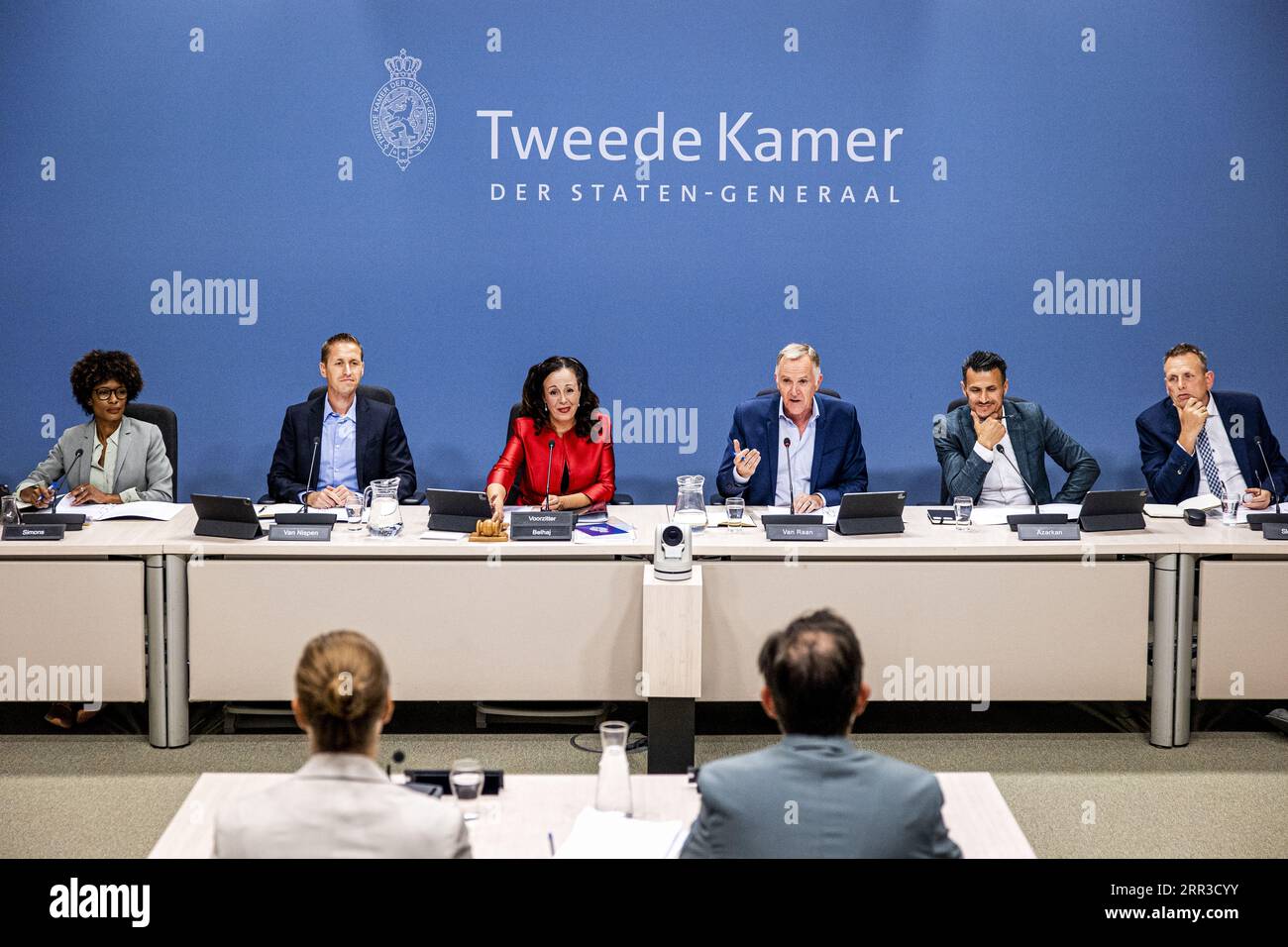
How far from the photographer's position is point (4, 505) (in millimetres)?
4020

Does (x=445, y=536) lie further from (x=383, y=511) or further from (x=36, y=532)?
(x=36, y=532)

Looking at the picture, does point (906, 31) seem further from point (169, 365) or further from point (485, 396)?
point (169, 365)

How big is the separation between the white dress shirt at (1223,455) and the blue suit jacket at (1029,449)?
0.47 m

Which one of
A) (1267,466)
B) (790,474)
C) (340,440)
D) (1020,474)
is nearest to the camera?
(1020,474)

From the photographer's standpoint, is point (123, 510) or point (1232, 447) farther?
point (1232, 447)

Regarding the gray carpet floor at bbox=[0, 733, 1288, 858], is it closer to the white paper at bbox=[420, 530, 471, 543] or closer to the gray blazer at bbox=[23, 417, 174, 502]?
the white paper at bbox=[420, 530, 471, 543]

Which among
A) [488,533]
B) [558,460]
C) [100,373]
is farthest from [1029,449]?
[100,373]

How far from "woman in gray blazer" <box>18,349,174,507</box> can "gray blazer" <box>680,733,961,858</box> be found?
3468 millimetres

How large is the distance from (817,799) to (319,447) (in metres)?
3.47

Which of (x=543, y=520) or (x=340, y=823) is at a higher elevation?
(x=543, y=520)

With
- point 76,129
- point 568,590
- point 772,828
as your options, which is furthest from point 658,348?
point 772,828

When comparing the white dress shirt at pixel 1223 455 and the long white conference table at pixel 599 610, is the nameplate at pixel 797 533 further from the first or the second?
the white dress shirt at pixel 1223 455

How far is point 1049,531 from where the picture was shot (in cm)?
395

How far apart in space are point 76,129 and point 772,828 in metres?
5.24
